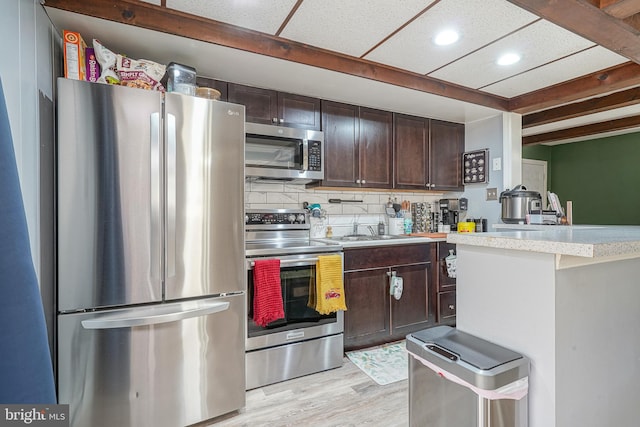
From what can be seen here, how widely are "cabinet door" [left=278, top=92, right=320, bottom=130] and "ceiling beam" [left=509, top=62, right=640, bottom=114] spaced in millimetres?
1983

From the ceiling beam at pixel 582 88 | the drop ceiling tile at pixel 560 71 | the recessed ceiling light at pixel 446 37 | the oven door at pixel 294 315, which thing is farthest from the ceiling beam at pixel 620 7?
the oven door at pixel 294 315

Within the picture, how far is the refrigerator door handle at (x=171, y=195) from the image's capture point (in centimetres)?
159

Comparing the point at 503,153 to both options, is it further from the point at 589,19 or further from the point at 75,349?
the point at 75,349

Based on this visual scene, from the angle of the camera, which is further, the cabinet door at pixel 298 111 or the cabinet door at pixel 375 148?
the cabinet door at pixel 375 148

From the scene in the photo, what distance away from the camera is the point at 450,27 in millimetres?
1827

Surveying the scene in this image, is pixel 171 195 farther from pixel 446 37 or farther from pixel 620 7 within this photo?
pixel 620 7

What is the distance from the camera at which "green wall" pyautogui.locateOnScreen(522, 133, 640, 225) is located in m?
4.52

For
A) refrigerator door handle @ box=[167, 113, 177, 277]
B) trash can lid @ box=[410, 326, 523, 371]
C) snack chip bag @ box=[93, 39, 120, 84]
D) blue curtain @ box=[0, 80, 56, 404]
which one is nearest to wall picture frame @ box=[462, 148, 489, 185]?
trash can lid @ box=[410, 326, 523, 371]

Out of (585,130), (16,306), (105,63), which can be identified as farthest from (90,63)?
(585,130)

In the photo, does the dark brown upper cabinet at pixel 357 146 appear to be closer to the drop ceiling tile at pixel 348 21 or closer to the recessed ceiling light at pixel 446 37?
the drop ceiling tile at pixel 348 21

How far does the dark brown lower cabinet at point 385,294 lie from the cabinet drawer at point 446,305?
8 cm

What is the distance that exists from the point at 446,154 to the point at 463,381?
9.35ft

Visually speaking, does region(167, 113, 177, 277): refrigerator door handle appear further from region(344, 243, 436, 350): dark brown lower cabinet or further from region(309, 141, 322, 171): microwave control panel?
region(344, 243, 436, 350): dark brown lower cabinet

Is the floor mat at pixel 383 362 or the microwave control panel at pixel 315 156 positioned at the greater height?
the microwave control panel at pixel 315 156
